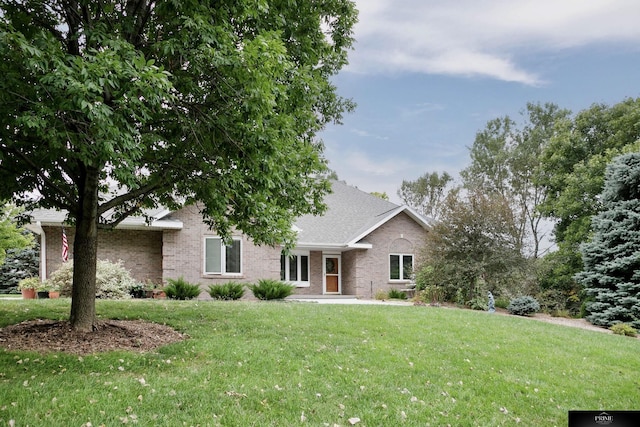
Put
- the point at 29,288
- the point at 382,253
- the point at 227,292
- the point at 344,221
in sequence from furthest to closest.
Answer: the point at 344,221 < the point at 382,253 < the point at 227,292 < the point at 29,288

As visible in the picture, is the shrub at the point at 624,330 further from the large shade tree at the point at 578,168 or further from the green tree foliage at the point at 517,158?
the green tree foliage at the point at 517,158

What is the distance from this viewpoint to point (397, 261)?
77.7 ft

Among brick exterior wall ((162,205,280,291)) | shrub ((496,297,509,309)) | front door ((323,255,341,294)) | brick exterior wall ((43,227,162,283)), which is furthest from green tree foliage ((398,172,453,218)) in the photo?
brick exterior wall ((43,227,162,283))

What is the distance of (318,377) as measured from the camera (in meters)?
6.45

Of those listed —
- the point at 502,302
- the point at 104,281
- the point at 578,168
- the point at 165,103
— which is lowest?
the point at 502,302

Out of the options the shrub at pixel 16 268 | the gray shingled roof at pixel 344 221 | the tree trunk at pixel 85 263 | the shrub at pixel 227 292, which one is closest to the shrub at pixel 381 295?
the gray shingled roof at pixel 344 221

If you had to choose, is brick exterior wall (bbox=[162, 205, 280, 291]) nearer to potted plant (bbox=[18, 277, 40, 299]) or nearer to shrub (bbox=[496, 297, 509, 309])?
potted plant (bbox=[18, 277, 40, 299])

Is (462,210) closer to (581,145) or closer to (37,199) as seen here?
(581,145)

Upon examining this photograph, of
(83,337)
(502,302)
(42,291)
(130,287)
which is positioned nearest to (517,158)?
(502,302)

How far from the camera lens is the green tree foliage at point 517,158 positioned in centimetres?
3628

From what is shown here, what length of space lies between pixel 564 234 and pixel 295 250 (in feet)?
42.7

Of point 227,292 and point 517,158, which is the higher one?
point 517,158

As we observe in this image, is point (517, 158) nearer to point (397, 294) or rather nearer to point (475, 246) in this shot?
point (397, 294)

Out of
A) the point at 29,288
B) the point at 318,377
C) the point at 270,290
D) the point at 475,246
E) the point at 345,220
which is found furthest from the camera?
the point at 345,220
